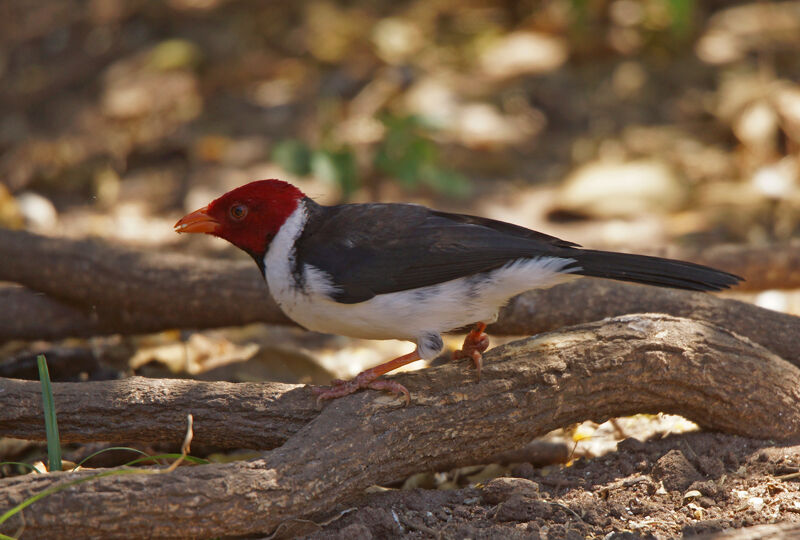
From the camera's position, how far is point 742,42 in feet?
27.8

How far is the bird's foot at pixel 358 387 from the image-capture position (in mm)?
3141

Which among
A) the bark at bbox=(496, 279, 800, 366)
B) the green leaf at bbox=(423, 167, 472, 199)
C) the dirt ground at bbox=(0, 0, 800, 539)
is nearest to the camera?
the bark at bbox=(496, 279, 800, 366)

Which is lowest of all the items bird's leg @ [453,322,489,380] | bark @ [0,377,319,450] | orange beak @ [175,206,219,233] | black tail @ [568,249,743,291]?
bark @ [0,377,319,450]

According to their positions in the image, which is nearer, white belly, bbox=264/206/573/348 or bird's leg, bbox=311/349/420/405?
bird's leg, bbox=311/349/420/405

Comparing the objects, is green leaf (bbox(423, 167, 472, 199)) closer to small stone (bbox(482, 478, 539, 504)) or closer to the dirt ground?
the dirt ground

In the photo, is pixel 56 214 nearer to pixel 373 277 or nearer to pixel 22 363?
pixel 22 363

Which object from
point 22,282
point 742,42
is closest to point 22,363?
point 22,282

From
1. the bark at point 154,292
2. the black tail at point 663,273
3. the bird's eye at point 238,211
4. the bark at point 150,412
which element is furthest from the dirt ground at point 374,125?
the bird's eye at point 238,211

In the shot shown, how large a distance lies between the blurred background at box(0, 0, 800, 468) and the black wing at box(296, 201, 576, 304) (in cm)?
170

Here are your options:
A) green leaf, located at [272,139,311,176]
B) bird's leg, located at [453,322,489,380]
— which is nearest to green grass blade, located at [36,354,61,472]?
bird's leg, located at [453,322,489,380]

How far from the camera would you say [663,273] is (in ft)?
10.5

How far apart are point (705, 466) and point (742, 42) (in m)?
6.32

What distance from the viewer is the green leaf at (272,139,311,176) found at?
256 inches

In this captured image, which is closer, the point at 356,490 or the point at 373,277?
the point at 356,490
